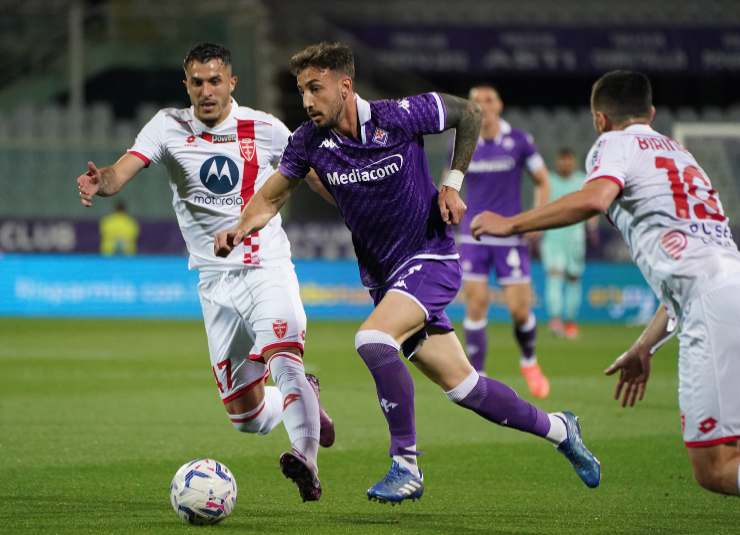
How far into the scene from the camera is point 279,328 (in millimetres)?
6723

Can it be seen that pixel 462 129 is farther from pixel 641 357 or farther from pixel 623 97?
pixel 641 357

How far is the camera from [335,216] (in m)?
23.0

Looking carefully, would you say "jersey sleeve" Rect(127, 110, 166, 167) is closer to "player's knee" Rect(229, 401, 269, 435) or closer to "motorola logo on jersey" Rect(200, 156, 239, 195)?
"motorola logo on jersey" Rect(200, 156, 239, 195)

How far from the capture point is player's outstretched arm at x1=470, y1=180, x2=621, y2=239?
5.01 metres

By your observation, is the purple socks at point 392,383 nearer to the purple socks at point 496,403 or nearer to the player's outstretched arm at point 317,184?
the purple socks at point 496,403

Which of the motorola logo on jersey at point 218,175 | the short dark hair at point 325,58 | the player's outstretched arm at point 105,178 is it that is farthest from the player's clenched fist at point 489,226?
the motorola logo on jersey at point 218,175

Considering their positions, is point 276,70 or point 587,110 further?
point 587,110

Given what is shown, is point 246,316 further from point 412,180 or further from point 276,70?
point 276,70

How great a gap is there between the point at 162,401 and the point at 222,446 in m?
2.65

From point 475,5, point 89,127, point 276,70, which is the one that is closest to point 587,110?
point 475,5

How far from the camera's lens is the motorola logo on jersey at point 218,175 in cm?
717

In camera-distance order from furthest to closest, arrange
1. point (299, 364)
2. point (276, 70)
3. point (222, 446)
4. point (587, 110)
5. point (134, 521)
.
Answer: point (587, 110) < point (276, 70) < point (222, 446) < point (299, 364) < point (134, 521)

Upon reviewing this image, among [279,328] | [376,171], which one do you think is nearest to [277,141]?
[279,328]

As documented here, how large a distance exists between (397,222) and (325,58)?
87 cm
